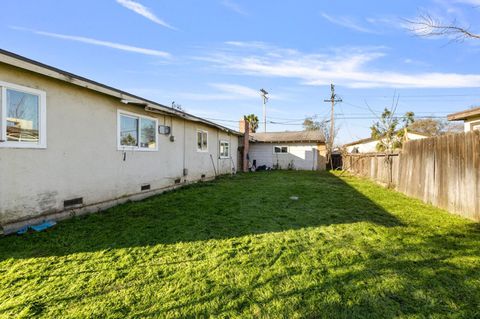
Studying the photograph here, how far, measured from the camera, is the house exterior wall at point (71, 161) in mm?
3979

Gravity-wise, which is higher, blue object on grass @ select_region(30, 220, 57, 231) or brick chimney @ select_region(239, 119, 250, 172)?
brick chimney @ select_region(239, 119, 250, 172)

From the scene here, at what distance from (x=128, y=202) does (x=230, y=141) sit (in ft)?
33.1

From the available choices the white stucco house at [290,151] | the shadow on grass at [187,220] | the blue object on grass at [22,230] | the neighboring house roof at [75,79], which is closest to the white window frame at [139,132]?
the neighboring house roof at [75,79]

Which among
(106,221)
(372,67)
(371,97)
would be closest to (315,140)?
(371,97)

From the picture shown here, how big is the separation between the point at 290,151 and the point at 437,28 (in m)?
16.2

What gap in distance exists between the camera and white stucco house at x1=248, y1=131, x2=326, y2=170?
67.3 feet

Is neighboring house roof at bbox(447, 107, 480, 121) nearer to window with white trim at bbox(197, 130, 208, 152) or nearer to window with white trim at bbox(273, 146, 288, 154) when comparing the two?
window with white trim at bbox(197, 130, 208, 152)

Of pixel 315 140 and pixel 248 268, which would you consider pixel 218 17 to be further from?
pixel 315 140

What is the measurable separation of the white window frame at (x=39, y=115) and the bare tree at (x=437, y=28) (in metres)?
7.60

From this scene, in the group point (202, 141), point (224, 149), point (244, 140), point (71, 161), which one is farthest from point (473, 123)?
point (244, 140)

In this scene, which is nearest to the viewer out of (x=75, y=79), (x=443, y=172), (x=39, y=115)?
(x=39, y=115)

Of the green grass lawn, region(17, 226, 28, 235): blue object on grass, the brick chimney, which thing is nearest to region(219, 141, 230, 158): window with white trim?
the brick chimney

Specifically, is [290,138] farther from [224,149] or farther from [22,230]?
[22,230]

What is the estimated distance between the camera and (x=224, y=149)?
14.9 m
